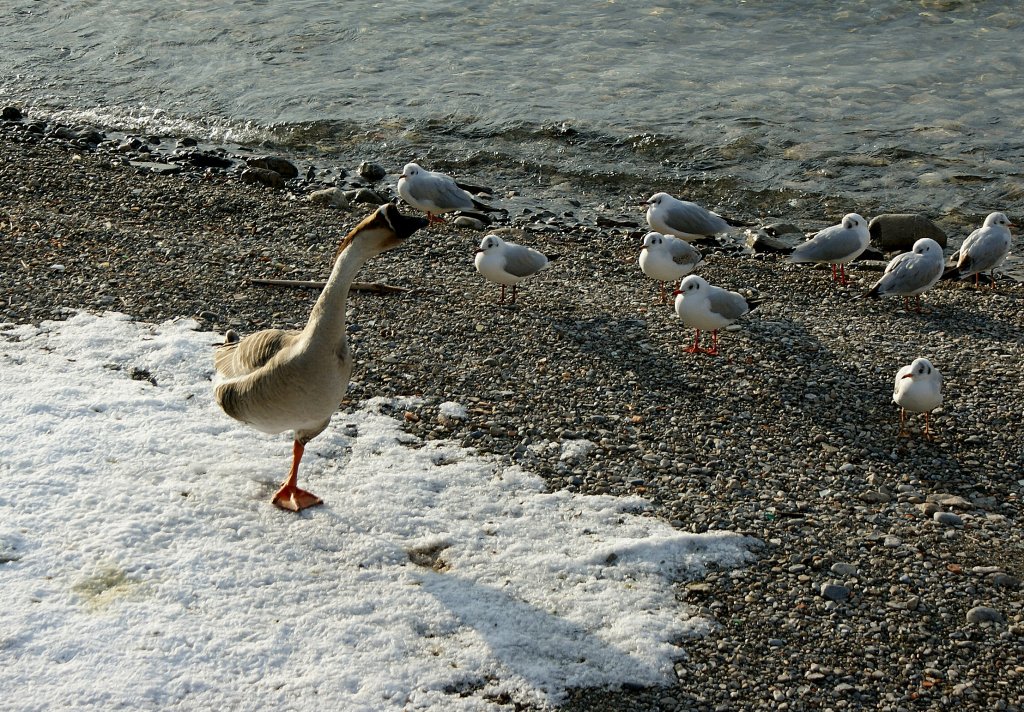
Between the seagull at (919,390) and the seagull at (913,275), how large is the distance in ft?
9.88

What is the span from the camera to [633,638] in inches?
220

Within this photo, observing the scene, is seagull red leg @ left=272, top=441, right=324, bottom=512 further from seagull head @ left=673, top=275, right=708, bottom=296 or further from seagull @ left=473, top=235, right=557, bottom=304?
seagull head @ left=673, top=275, right=708, bottom=296

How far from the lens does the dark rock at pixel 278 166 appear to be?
50.6 ft

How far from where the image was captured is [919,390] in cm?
791

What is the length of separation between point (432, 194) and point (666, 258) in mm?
3685

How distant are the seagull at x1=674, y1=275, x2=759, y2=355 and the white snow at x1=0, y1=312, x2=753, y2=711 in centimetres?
298

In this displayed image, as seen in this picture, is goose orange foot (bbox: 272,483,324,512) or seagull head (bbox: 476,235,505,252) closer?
goose orange foot (bbox: 272,483,324,512)

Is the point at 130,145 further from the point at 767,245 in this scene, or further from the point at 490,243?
the point at 767,245

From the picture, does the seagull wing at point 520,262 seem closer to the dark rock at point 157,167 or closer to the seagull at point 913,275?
the seagull at point 913,275

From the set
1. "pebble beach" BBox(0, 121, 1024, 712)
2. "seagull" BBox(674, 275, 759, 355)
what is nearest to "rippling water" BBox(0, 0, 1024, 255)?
"pebble beach" BBox(0, 121, 1024, 712)

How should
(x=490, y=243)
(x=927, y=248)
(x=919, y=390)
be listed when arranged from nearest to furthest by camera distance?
(x=919, y=390) → (x=490, y=243) → (x=927, y=248)

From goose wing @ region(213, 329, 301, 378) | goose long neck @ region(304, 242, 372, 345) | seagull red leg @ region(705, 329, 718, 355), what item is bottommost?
seagull red leg @ region(705, 329, 718, 355)

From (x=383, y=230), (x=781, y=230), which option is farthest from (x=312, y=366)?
(x=781, y=230)

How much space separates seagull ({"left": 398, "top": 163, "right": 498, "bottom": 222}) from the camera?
43.8 ft
